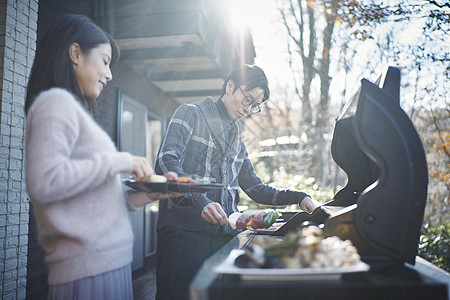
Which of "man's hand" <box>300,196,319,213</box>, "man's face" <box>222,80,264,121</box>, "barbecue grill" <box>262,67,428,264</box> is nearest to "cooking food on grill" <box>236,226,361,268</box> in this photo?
"barbecue grill" <box>262,67,428,264</box>

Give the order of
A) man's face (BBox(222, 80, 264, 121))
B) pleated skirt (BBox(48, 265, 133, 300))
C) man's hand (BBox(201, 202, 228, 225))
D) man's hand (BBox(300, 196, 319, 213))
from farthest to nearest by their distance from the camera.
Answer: man's face (BBox(222, 80, 264, 121)) < man's hand (BBox(300, 196, 319, 213)) < man's hand (BBox(201, 202, 228, 225)) < pleated skirt (BBox(48, 265, 133, 300))

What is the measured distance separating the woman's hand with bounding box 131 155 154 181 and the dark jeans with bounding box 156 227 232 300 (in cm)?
66

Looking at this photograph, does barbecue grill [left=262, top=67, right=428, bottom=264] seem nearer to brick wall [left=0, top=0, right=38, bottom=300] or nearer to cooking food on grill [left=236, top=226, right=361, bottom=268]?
cooking food on grill [left=236, top=226, right=361, bottom=268]

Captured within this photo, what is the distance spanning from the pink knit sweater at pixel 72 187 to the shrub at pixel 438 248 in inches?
206

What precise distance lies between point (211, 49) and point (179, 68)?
3.29 feet

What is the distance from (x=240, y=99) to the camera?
2.46 meters

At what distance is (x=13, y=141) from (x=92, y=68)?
182 centimetres

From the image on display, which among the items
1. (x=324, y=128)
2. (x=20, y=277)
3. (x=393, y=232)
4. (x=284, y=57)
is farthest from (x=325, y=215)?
(x=284, y=57)

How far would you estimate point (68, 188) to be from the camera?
1270 millimetres

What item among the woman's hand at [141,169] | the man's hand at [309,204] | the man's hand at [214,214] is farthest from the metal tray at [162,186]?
the man's hand at [309,204]

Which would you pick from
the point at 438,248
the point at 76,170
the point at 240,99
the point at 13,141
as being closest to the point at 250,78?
the point at 240,99

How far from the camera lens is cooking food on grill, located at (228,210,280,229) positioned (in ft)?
6.63

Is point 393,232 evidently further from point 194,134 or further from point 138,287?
point 138,287

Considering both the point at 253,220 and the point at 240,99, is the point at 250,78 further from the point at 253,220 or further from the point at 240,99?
the point at 253,220
